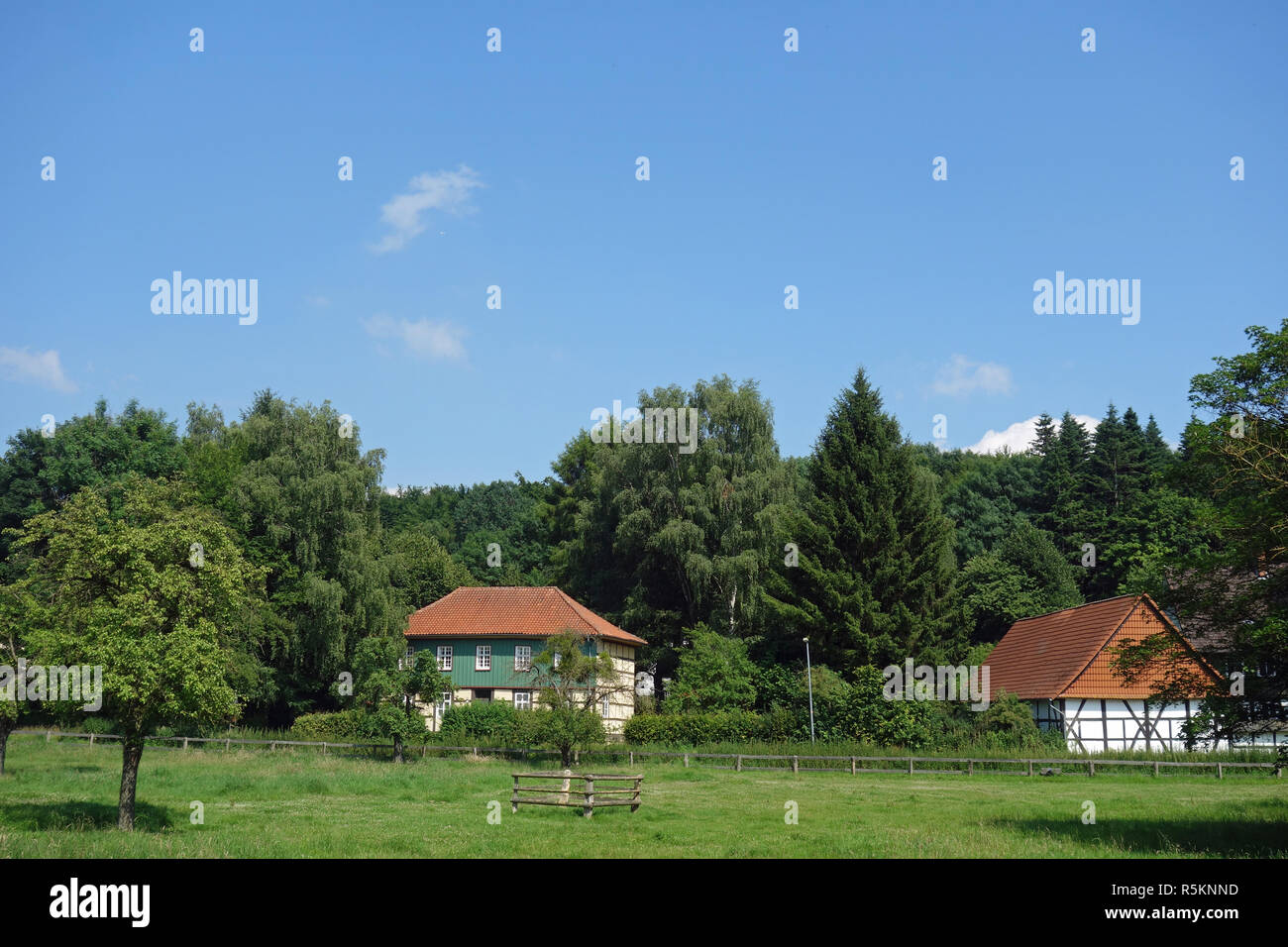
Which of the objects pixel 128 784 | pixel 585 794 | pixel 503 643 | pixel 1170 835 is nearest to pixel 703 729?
pixel 503 643

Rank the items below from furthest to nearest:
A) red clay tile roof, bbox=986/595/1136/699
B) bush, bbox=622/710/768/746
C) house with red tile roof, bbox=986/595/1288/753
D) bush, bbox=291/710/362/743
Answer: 1. bush, bbox=291/710/362/743
2. bush, bbox=622/710/768/746
3. red clay tile roof, bbox=986/595/1136/699
4. house with red tile roof, bbox=986/595/1288/753

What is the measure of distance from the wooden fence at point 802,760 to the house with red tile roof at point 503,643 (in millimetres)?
10398

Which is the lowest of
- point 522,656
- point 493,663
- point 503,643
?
point 493,663

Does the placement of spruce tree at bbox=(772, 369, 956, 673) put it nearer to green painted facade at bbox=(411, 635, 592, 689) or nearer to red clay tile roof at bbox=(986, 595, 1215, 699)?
red clay tile roof at bbox=(986, 595, 1215, 699)

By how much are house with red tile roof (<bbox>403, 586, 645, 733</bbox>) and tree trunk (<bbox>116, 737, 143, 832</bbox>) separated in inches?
1396

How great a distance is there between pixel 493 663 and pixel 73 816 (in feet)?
124

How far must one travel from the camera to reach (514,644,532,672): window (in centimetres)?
5742

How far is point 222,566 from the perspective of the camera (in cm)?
2152

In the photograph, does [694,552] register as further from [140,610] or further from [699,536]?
[140,610]

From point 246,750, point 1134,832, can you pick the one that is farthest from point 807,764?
point 246,750

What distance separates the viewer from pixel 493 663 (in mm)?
57938

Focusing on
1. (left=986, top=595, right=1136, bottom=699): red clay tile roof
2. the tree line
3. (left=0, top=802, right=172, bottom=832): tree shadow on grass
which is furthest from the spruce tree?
(left=0, top=802, right=172, bottom=832): tree shadow on grass

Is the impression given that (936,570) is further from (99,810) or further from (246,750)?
(99,810)
